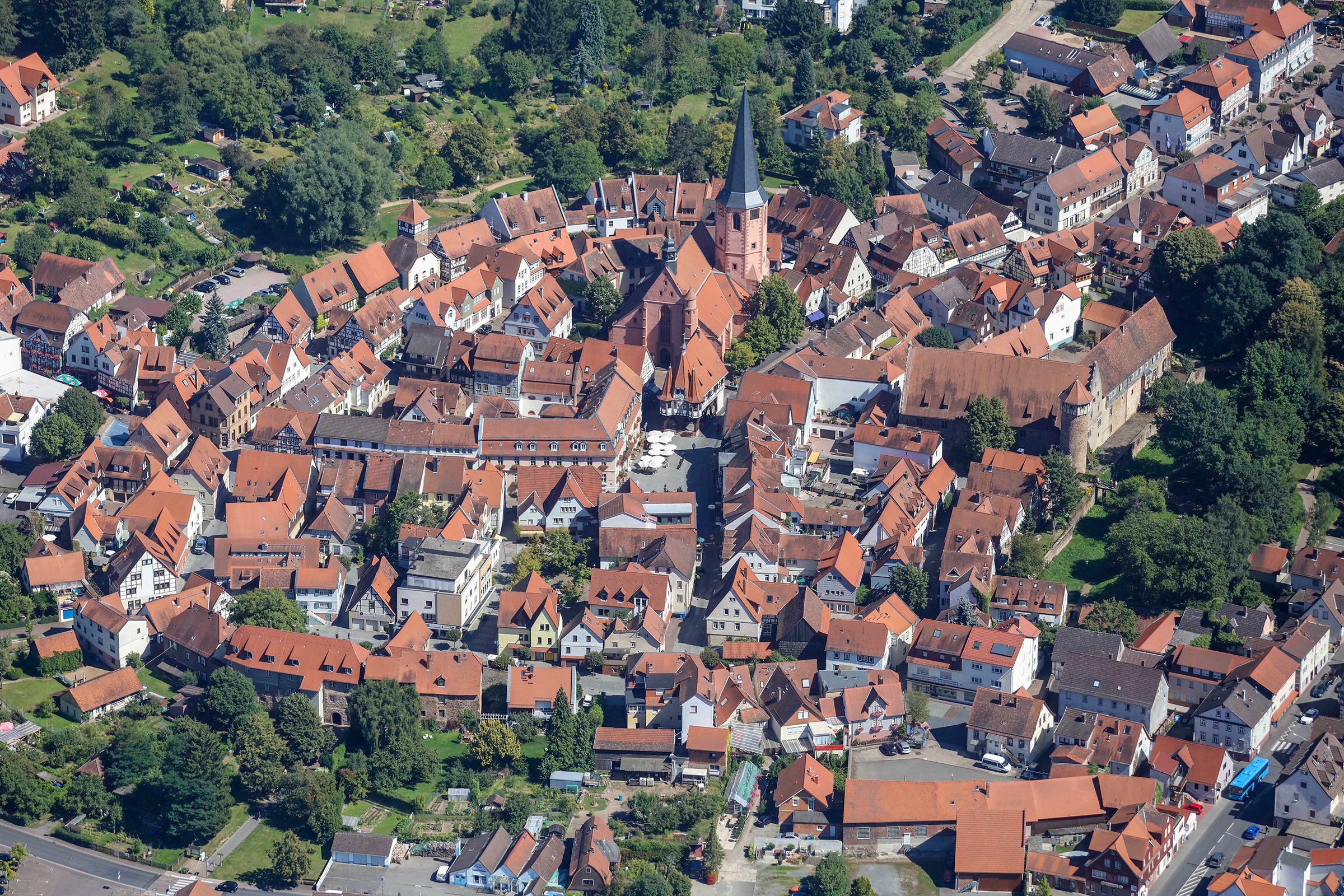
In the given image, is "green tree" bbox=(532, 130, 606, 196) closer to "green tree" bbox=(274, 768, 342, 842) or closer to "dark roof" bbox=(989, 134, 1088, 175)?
"dark roof" bbox=(989, 134, 1088, 175)

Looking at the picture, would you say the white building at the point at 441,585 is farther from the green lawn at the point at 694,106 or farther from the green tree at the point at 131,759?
the green lawn at the point at 694,106

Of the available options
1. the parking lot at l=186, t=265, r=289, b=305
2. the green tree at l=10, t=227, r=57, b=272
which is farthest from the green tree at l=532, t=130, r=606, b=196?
the green tree at l=10, t=227, r=57, b=272

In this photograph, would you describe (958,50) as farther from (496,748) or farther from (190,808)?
(190,808)

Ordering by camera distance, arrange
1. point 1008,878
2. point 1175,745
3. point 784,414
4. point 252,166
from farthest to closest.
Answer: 1. point 252,166
2. point 784,414
3. point 1175,745
4. point 1008,878

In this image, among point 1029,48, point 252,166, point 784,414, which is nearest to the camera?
point 784,414

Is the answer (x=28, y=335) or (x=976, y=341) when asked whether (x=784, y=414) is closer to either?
(x=976, y=341)

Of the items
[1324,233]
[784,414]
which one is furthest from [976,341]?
[1324,233]

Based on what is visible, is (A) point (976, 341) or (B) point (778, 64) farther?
(B) point (778, 64)

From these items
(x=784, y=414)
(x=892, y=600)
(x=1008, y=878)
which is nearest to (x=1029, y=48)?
(x=784, y=414)
